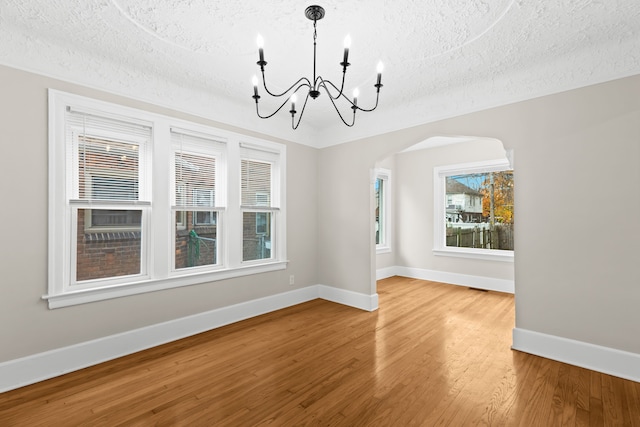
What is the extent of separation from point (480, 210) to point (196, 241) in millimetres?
4849

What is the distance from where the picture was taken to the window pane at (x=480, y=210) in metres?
5.28

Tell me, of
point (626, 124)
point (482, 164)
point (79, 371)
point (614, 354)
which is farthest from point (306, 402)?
point (482, 164)

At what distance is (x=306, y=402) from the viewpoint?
7.11 ft

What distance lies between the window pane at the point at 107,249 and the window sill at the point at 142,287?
16 centimetres

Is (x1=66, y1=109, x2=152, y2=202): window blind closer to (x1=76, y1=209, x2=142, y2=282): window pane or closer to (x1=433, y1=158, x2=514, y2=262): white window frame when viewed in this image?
(x1=76, y1=209, x2=142, y2=282): window pane

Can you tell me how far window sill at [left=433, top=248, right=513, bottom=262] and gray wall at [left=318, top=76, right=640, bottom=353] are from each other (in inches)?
96.8

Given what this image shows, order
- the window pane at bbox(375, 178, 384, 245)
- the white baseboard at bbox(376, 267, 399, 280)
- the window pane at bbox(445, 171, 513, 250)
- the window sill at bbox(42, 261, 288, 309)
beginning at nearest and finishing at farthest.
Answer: the window sill at bbox(42, 261, 288, 309), the window pane at bbox(445, 171, 513, 250), the white baseboard at bbox(376, 267, 399, 280), the window pane at bbox(375, 178, 384, 245)

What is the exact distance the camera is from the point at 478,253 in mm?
5430

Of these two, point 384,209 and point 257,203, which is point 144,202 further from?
point 384,209

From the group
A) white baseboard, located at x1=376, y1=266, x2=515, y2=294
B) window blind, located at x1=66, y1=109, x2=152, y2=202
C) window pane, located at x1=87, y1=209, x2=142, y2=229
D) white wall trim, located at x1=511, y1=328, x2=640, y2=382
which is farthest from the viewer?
white baseboard, located at x1=376, y1=266, x2=515, y2=294

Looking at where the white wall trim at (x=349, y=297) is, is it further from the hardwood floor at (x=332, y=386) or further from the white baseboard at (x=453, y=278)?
the white baseboard at (x=453, y=278)

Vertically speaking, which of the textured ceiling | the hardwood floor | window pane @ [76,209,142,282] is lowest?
the hardwood floor

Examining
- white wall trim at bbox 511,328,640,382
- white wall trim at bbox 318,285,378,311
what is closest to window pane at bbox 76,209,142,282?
white wall trim at bbox 318,285,378,311

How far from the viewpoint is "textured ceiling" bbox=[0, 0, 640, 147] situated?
2.07 m
